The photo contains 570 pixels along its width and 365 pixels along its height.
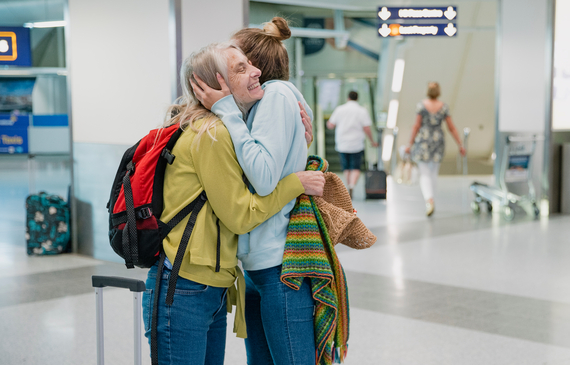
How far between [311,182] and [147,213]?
1.55 feet

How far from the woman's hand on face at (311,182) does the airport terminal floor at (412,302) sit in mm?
1714

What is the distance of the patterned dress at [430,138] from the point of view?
27.3ft

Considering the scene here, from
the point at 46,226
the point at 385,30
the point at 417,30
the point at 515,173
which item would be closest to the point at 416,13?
the point at 417,30

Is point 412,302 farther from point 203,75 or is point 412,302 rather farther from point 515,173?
point 515,173

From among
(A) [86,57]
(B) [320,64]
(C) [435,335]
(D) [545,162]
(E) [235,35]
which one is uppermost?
(B) [320,64]

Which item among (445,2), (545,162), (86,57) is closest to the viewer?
(86,57)

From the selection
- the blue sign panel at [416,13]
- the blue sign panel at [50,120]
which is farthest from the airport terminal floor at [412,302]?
the blue sign panel at [50,120]

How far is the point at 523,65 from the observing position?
8.53m

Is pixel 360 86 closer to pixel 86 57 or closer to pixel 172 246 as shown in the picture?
pixel 86 57

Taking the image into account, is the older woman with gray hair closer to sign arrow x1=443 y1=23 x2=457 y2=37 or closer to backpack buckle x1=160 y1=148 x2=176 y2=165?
backpack buckle x1=160 y1=148 x2=176 y2=165

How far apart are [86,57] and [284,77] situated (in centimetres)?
441

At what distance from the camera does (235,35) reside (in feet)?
5.89

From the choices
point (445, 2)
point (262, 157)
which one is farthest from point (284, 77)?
point (445, 2)

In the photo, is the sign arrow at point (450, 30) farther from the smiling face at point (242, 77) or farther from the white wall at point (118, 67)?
the smiling face at point (242, 77)
